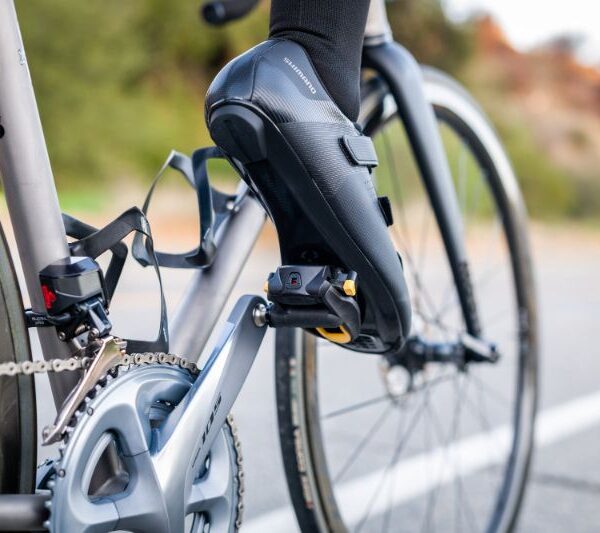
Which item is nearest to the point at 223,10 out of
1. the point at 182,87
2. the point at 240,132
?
the point at 240,132

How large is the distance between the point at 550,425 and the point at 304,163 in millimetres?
2567

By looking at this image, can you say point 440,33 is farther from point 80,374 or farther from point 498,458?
point 80,374

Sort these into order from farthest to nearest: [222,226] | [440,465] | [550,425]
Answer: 1. [550,425]
2. [440,465]
3. [222,226]

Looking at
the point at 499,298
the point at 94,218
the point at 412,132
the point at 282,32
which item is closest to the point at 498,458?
the point at 412,132

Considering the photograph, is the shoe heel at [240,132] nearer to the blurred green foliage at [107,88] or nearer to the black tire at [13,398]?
the black tire at [13,398]

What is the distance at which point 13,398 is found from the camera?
1260 mm

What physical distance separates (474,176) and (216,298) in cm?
133

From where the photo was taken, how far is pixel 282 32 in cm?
139

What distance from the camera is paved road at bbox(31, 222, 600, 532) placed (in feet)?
8.85

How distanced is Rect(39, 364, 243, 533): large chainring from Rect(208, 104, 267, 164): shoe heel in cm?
31

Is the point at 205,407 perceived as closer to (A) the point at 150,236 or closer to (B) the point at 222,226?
(A) the point at 150,236

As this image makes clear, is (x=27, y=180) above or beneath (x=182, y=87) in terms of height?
beneath

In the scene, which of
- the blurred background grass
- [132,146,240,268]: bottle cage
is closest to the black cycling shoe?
[132,146,240,268]: bottle cage

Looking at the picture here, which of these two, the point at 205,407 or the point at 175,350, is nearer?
the point at 205,407
